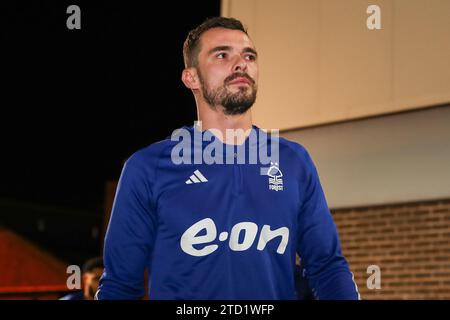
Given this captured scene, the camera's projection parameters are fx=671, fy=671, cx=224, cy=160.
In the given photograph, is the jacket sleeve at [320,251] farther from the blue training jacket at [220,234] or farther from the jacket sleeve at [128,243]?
the jacket sleeve at [128,243]

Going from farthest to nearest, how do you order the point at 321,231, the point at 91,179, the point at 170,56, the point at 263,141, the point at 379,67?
the point at 91,179 → the point at 170,56 → the point at 379,67 → the point at 263,141 → the point at 321,231

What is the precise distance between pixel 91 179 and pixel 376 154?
1560cm

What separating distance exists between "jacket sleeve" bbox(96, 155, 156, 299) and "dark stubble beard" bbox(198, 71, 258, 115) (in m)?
0.44

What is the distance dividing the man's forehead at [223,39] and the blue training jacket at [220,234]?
454 mm

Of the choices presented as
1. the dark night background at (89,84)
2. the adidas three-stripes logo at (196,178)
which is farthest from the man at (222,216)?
the dark night background at (89,84)

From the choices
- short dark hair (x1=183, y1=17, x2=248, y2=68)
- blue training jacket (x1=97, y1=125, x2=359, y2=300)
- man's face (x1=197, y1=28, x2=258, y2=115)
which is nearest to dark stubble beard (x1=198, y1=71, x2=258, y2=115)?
man's face (x1=197, y1=28, x2=258, y2=115)

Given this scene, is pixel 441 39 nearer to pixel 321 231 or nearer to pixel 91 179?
pixel 321 231

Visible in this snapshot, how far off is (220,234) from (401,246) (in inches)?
234

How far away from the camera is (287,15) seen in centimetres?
830

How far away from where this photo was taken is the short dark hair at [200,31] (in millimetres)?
2562

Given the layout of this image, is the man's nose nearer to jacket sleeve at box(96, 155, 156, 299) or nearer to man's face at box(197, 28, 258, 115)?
man's face at box(197, 28, 258, 115)

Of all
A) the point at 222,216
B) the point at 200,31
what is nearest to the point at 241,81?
the point at 200,31

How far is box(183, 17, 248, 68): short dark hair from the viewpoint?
256cm
